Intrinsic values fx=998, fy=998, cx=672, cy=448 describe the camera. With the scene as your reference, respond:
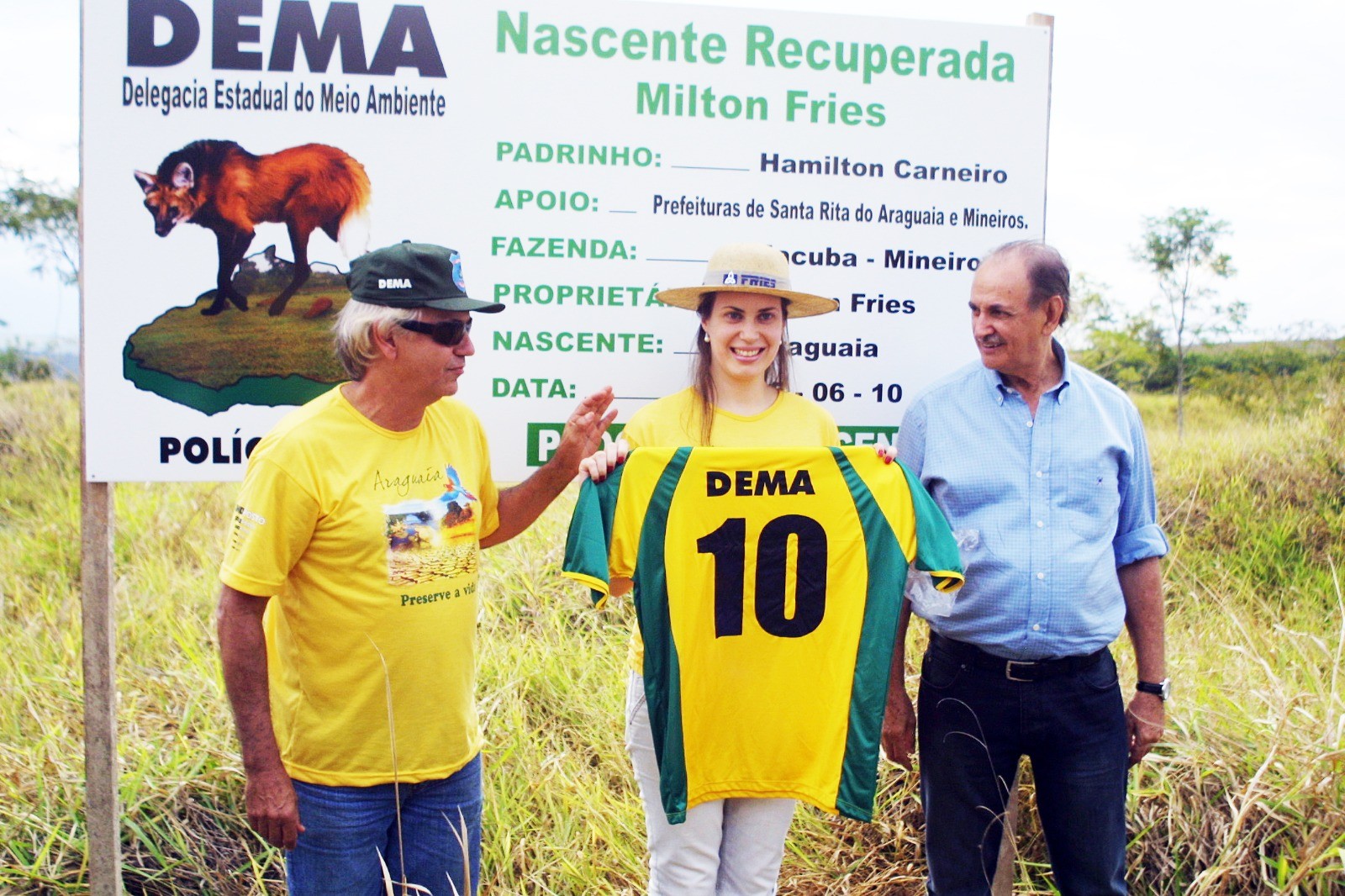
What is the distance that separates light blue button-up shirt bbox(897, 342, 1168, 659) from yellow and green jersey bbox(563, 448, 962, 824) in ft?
0.49

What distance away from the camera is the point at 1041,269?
2768 millimetres

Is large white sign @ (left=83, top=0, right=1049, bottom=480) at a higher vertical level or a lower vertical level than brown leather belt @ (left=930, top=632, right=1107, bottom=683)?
higher

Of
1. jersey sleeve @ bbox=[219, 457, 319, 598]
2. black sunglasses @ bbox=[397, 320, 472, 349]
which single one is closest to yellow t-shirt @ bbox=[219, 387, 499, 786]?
jersey sleeve @ bbox=[219, 457, 319, 598]

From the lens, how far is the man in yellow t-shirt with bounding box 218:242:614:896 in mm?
2270

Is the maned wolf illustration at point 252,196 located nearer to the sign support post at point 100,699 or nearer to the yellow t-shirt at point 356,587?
the sign support post at point 100,699

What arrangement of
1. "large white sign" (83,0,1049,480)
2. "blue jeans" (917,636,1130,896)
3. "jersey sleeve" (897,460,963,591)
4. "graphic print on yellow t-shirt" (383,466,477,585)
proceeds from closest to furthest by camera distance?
"graphic print on yellow t-shirt" (383,466,477,585) < "jersey sleeve" (897,460,963,591) < "blue jeans" (917,636,1130,896) < "large white sign" (83,0,1049,480)

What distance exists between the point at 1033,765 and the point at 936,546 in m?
0.74

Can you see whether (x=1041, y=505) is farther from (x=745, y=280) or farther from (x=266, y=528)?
(x=266, y=528)

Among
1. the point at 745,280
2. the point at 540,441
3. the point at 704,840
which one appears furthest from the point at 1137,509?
the point at 540,441

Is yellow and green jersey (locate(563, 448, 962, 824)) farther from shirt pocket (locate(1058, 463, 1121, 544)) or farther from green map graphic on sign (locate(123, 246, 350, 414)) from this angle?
green map graphic on sign (locate(123, 246, 350, 414))

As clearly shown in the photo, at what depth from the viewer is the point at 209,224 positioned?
3.30m

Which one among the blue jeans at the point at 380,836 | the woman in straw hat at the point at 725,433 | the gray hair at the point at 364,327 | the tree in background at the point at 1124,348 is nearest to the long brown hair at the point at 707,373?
the woman in straw hat at the point at 725,433

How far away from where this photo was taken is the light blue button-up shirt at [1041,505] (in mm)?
2717

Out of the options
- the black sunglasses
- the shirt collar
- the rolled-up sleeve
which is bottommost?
the rolled-up sleeve
